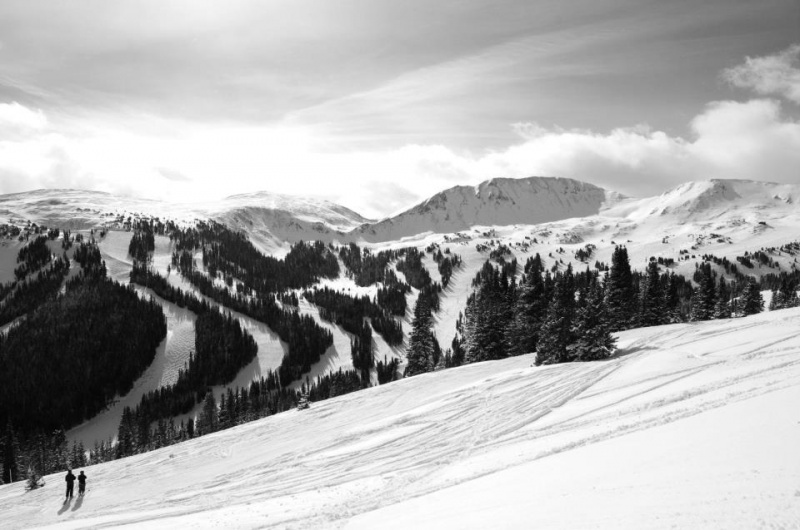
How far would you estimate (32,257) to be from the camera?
573 ft

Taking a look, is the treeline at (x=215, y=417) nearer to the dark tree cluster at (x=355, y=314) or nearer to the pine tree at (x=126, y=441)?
the pine tree at (x=126, y=441)

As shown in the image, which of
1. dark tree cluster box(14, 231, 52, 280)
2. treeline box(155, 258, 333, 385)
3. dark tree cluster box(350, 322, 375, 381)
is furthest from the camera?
dark tree cluster box(14, 231, 52, 280)

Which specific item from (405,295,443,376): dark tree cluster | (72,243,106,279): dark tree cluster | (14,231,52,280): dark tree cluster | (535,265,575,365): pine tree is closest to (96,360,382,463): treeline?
(405,295,443,376): dark tree cluster

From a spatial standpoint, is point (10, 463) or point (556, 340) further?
point (10, 463)

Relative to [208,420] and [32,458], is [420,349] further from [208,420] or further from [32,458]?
[32,458]

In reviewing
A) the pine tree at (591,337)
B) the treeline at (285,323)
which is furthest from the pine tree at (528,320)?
the treeline at (285,323)

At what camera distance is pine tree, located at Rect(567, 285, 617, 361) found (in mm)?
37469

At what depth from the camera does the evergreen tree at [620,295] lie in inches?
2271

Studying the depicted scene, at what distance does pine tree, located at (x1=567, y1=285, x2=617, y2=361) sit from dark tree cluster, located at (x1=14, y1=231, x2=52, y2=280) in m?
201

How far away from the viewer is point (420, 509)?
43.9 ft

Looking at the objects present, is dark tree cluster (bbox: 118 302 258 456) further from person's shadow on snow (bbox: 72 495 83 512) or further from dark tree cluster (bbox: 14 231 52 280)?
dark tree cluster (bbox: 14 231 52 280)

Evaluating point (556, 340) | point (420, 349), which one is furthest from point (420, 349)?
point (556, 340)

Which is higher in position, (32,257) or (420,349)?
(32,257)

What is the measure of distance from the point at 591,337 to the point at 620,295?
951 inches
